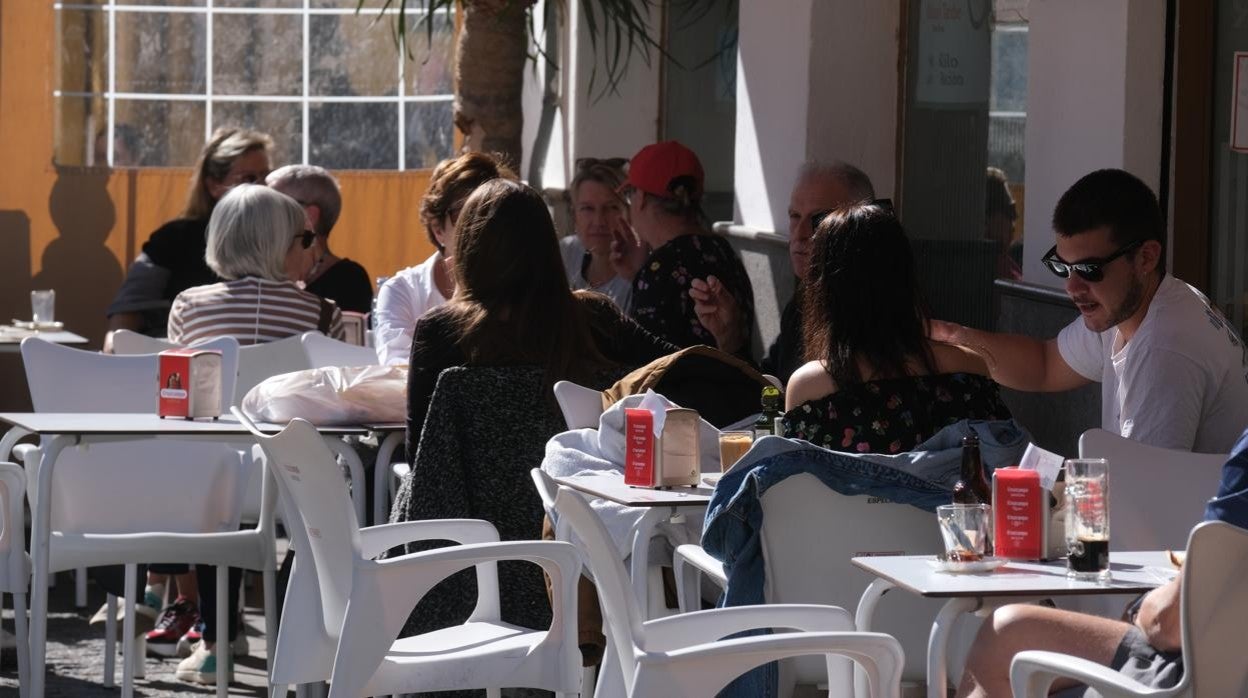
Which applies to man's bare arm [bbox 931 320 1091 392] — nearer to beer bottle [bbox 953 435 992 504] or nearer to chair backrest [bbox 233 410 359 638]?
beer bottle [bbox 953 435 992 504]

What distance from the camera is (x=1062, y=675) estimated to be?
2.80 metres

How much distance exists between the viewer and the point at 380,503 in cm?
531

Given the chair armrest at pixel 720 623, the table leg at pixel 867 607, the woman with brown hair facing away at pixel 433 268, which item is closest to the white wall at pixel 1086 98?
the woman with brown hair facing away at pixel 433 268

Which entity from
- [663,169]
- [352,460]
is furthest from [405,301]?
[352,460]

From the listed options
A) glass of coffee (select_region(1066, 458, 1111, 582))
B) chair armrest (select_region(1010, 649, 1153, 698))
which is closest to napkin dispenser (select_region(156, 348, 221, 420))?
glass of coffee (select_region(1066, 458, 1111, 582))

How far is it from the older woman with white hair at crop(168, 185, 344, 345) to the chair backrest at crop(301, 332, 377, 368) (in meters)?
0.18

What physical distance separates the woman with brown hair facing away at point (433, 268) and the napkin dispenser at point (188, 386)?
837 millimetres

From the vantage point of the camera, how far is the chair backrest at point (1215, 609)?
2.61m

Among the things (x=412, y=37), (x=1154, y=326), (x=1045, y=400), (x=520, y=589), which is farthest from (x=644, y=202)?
(x=412, y=37)

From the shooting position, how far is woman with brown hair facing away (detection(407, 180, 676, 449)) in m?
4.60

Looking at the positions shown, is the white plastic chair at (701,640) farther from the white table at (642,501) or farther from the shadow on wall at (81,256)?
the shadow on wall at (81,256)

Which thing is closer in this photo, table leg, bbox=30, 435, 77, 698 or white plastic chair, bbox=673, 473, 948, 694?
white plastic chair, bbox=673, 473, 948, 694

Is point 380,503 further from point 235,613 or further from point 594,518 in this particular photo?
point 594,518

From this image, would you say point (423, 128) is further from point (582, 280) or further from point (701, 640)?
point (701, 640)
